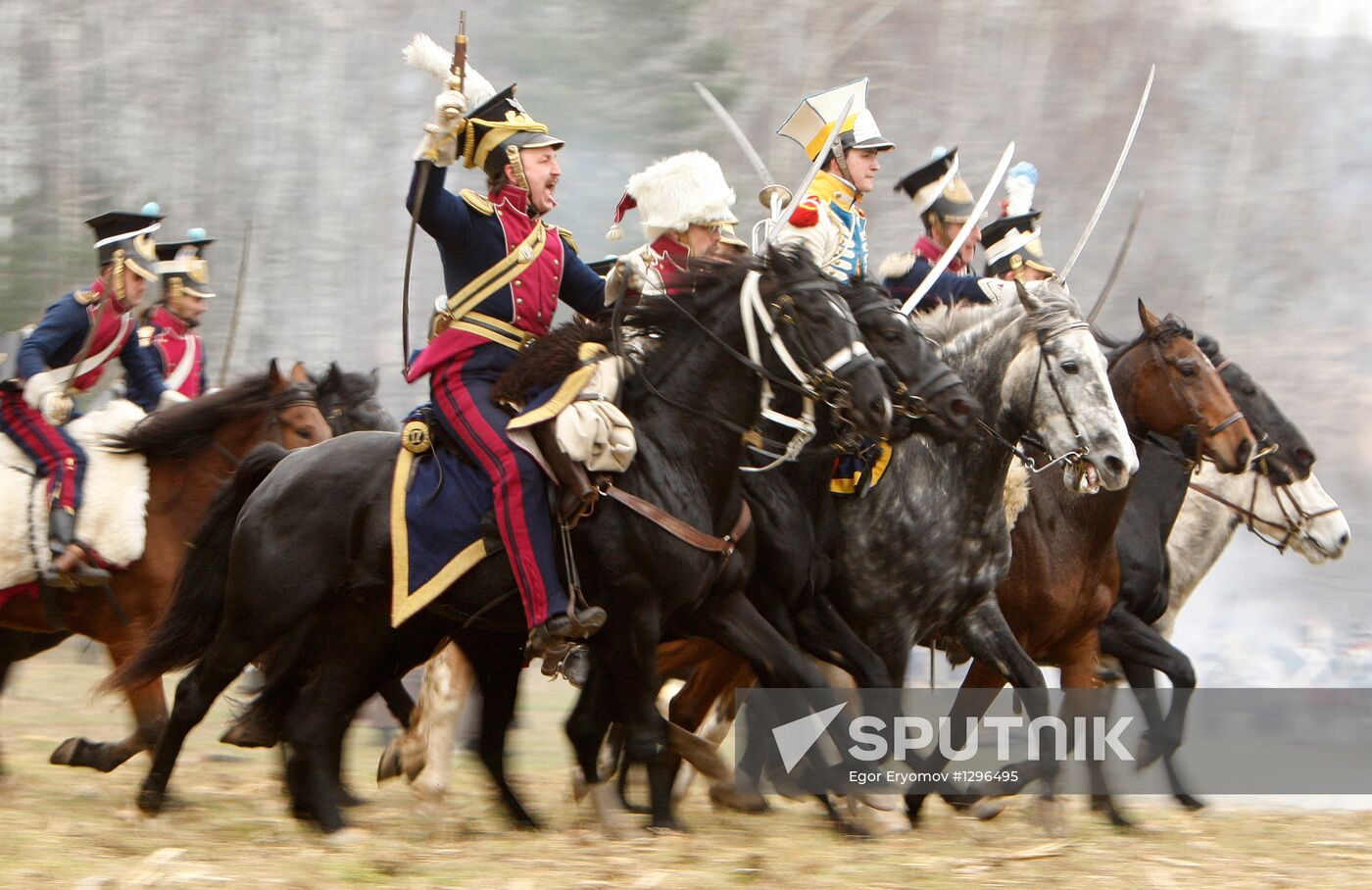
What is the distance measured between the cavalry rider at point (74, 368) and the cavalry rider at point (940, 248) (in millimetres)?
3351

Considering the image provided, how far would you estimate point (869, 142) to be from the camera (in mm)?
7551

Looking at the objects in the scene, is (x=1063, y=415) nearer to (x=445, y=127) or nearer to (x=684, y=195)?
(x=684, y=195)

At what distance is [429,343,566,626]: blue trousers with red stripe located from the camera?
19.3 feet

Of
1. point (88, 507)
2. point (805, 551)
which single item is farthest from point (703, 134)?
point (805, 551)

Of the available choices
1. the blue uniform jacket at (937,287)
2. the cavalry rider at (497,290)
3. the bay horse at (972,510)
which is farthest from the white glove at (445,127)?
the blue uniform jacket at (937,287)

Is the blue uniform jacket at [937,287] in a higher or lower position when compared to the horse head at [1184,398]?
higher

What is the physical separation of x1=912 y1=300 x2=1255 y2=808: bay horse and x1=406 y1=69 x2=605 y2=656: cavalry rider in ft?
6.62

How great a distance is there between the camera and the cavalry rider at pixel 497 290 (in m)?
5.93

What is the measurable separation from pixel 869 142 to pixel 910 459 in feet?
4.65

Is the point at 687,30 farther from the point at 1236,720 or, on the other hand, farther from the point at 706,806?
the point at 706,806

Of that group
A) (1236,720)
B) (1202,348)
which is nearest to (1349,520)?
(1236,720)

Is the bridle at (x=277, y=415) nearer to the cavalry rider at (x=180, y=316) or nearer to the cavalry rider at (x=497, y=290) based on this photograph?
the cavalry rider at (x=180, y=316)

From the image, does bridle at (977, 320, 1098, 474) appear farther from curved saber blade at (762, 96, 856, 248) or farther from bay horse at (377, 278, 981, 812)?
curved saber blade at (762, 96, 856, 248)

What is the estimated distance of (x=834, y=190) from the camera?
7.48m
